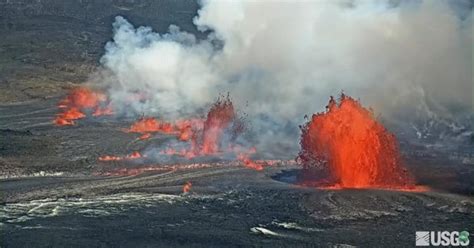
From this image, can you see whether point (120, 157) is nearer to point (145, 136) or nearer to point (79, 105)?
point (145, 136)

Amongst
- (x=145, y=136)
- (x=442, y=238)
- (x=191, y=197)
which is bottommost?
(x=442, y=238)

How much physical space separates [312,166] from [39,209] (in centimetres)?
1353

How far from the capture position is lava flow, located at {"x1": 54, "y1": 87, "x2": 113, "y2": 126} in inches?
1861

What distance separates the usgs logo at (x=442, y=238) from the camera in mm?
19375

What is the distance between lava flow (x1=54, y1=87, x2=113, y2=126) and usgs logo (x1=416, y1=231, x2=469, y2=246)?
31007mm

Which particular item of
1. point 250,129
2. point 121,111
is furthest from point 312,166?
point 121,111

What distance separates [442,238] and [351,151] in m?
9.46

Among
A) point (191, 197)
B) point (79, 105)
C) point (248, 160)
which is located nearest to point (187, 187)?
point (191, 197)

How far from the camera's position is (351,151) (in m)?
28.9

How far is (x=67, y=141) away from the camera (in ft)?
122

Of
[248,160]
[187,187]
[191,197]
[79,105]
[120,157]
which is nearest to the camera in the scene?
[191,197]

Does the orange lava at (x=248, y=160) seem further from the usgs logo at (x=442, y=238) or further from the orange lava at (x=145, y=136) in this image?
the usgs logo at (x=442, y=238)

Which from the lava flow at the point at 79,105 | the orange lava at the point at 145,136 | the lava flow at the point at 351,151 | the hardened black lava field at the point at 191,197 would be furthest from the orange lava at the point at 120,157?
the lava flow at the point at 79,105

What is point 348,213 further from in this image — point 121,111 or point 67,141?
point 121,111
